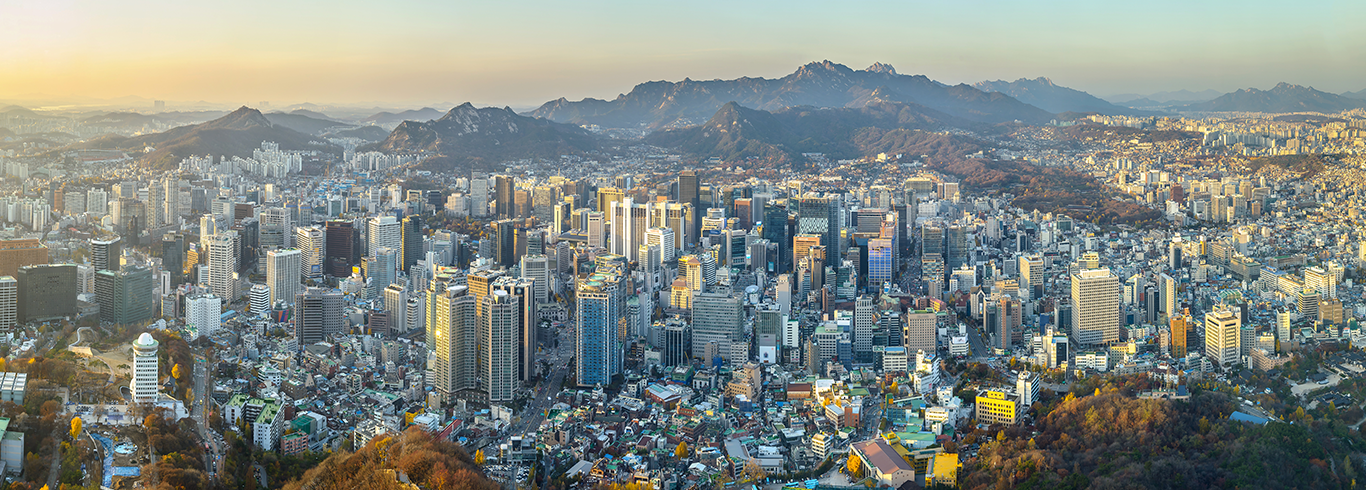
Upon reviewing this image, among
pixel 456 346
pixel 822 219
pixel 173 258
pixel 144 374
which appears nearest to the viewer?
pixel 144 374

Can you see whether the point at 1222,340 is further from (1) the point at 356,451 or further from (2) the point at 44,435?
(2) the point at 44,435

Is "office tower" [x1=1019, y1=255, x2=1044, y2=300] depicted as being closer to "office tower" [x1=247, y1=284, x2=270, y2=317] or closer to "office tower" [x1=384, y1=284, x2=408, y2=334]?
"office tower" [x1=384, y1=284, x2=408, y2=334]

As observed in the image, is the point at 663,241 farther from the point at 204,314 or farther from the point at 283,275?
the point at 204,314

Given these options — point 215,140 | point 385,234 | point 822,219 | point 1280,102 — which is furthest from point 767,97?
point 385,234

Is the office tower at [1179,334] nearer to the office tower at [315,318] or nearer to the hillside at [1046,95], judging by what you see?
the office tower at [315,318]

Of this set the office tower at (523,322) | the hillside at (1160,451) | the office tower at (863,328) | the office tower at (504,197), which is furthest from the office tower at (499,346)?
the office tower at (504,197)

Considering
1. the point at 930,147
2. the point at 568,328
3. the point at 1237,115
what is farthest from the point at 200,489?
the point at 930,147

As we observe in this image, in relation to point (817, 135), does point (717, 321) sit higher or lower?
lower
